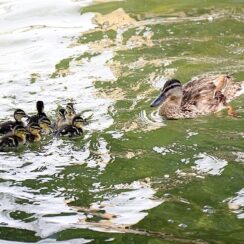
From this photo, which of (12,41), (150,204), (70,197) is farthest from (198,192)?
(12,41)

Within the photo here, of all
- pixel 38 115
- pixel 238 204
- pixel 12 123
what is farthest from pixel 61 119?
pixel 238 204

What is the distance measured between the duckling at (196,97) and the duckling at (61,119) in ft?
3.47

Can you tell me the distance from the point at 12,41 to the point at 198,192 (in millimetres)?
6626

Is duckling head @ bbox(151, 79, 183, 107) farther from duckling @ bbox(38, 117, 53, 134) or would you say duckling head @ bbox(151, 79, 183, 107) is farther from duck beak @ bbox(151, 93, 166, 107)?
duckling @ bbox(38, 117, 53, 134)

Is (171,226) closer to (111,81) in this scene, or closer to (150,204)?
(150,204)

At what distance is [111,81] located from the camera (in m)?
9.41

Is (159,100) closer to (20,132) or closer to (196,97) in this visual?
(196,97)

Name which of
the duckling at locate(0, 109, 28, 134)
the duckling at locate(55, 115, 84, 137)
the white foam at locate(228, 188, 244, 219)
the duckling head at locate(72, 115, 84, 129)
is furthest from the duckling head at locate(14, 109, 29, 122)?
the white foam at locate(228, 188, 244, 219)

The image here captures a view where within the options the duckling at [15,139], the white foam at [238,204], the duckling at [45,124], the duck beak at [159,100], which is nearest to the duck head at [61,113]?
the duckling at [45,124]

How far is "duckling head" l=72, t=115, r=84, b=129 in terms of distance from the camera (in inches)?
293

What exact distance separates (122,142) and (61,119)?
31.0 inches

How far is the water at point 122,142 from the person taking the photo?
5.43 m

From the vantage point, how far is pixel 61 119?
25.1 feet

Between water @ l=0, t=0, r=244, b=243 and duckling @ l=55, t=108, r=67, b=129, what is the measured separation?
0.56 feet
